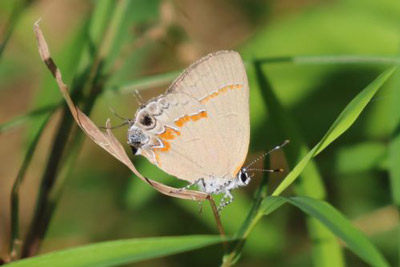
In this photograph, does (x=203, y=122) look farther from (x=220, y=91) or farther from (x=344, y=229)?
(x=344, y=229)

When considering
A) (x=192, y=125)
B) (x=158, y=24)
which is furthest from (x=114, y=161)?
(x=192, y=125)

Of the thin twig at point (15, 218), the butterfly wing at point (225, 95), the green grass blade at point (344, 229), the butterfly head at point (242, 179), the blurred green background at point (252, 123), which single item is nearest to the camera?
the green grass blade at point (344, 229)

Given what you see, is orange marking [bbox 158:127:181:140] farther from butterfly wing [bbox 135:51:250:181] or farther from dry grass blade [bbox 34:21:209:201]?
dry grass blade [bbox 34:21:209:201]

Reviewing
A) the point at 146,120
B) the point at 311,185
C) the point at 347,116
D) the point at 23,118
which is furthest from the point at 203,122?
the point at 347,116

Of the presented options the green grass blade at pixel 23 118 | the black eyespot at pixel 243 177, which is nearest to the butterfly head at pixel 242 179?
the black eyespot at pixel 243 177

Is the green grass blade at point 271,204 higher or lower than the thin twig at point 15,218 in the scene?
lower

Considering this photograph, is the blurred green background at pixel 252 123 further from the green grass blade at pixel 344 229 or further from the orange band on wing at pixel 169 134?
the green grass blade at pixel 344 229
